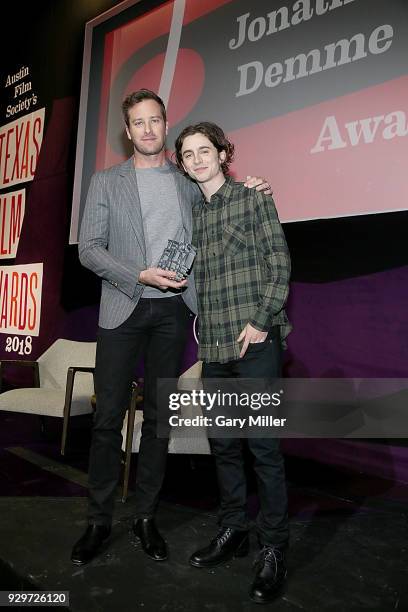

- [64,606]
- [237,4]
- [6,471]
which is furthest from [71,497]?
[237,4]

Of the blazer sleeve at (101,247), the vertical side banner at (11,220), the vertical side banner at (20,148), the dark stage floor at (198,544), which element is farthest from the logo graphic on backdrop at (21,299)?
the blazer sleeve at (101,247)

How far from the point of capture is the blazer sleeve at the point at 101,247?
1891 mm

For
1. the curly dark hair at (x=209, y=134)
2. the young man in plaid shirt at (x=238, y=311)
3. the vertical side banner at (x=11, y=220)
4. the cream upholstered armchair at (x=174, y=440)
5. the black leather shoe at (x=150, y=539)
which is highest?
the vertical side banner at (x=11, y=220)

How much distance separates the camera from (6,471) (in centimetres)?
314

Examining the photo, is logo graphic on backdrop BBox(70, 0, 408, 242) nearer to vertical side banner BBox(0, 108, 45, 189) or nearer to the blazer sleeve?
the blazer sleeve

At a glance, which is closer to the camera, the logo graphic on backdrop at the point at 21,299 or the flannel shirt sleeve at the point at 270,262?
the flannel shirt sleeve at the point at 270,262

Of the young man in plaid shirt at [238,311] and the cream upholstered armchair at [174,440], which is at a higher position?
the young man in plaid shirt at [238,311]

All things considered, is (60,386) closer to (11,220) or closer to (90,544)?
(11,220)

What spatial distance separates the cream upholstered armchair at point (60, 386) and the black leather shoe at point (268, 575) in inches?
74.2

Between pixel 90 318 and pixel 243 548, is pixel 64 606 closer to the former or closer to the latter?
pixel 243 548

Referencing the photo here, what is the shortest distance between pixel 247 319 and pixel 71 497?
1.56 metres

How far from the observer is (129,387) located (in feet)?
6.61

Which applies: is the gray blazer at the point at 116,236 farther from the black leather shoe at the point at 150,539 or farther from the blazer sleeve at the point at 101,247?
the black leather shoe at the point at 150,539

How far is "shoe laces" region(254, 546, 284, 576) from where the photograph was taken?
1724mm
